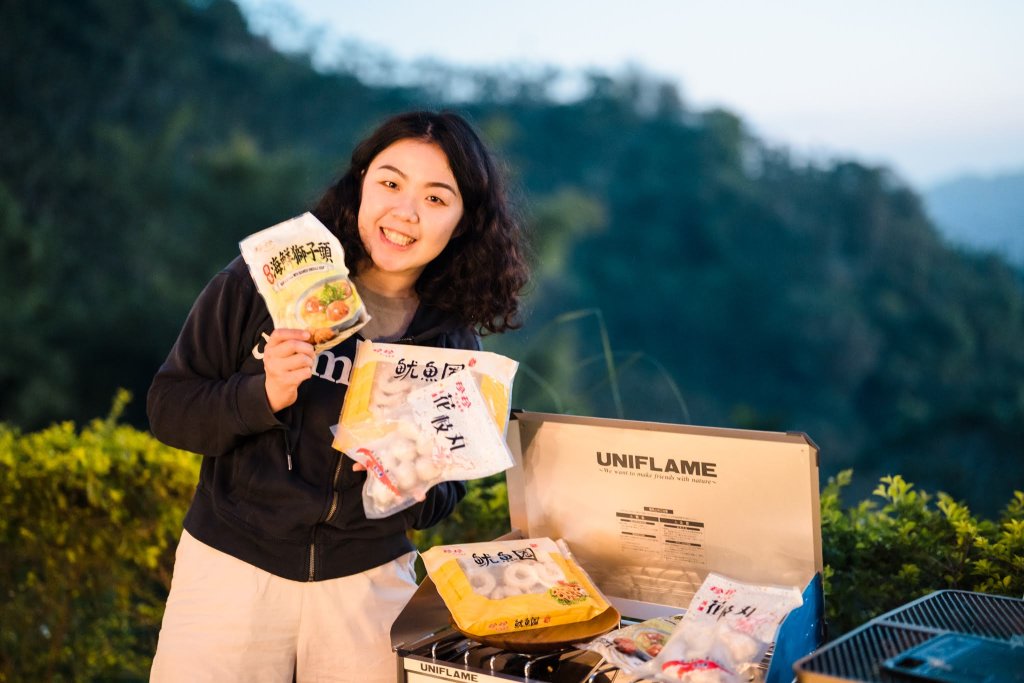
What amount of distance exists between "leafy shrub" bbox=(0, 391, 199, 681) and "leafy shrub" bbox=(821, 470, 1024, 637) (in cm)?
194

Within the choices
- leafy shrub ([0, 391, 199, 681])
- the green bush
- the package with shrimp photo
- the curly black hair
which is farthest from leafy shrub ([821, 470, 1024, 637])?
leafy shrub ([0, 391, 199, 681])

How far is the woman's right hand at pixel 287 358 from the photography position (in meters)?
1.66

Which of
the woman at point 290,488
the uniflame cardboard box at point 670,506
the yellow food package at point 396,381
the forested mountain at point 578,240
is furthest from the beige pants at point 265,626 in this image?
the forested mountain at point 578,240

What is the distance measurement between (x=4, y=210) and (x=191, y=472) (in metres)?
6.24

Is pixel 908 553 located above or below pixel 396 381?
below

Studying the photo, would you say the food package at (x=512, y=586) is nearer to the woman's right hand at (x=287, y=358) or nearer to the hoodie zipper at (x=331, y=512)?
the hoodie zipper at (x=331, y=512)

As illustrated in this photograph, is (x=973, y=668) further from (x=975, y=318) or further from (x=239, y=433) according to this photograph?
(x=975, y=318)

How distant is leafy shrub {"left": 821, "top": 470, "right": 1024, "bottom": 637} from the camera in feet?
6.66

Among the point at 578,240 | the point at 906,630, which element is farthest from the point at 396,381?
the point at 578,240

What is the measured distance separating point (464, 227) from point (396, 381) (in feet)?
1.65

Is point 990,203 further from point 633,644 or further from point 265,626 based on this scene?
point 265,626

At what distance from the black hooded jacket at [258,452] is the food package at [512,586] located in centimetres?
25

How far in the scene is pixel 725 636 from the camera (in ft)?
4.92

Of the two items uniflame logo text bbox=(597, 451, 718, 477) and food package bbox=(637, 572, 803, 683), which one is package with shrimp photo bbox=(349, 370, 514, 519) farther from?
food package bbox=(637, 572, 803, 683)
